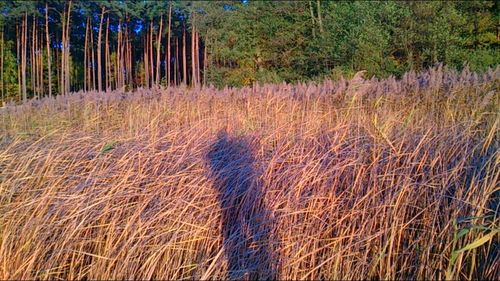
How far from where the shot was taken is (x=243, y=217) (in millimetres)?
2447

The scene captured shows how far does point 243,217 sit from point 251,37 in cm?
1836

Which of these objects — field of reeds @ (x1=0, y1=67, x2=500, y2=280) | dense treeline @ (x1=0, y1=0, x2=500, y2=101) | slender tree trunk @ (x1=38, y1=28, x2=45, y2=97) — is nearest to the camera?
field of reeds @ (x1=0, y1=67, x2=500, y2=280)

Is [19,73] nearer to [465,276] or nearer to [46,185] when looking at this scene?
[46,185]

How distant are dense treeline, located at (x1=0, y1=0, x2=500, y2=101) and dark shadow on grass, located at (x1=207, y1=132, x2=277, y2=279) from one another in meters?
8.33

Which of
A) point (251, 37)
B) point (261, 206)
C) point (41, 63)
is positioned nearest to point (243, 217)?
point (261, 206)

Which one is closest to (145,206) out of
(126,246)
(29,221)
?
(126,246)

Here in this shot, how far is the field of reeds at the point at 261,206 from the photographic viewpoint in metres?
2.07

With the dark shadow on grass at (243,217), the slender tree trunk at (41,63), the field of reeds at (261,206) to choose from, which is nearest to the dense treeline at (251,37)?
the slender tree trunk at (41,63)

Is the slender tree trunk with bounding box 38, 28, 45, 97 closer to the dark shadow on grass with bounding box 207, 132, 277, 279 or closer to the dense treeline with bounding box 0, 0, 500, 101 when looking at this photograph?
the dense treeline with bounding box 0, 0, 500, 101

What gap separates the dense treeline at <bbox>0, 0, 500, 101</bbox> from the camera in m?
15.4

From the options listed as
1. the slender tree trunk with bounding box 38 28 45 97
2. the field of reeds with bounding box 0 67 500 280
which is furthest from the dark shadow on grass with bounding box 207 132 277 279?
the slender tree trunk with bounding box 38 28 45 97

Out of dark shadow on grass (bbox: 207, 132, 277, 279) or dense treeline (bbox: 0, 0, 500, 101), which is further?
dense treeline (bbox: 0, 0, 500, 101)

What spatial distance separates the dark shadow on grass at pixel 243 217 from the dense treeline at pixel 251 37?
8328 mm

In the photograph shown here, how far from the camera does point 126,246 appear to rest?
2.29 meters
